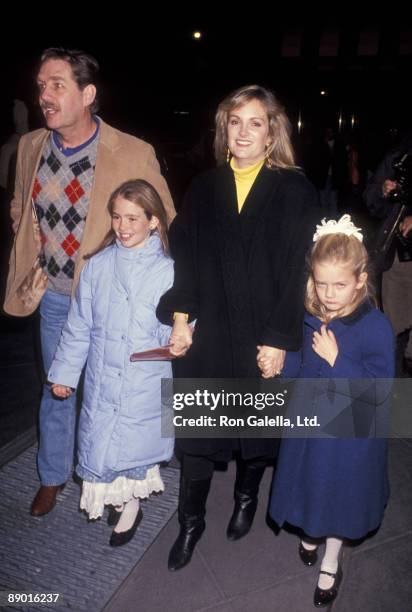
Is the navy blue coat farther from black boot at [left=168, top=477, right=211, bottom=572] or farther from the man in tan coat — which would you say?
the man in tan coat

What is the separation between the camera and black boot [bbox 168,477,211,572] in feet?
8.34

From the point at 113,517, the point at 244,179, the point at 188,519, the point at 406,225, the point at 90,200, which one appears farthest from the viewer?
the point at 406,225

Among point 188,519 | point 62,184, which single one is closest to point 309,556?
point 188,519

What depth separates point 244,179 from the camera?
225cm

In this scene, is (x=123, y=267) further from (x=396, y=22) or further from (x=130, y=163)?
(x=396, y=22)

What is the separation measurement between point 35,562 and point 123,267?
1.44 metres


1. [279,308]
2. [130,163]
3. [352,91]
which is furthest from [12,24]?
[352,91]

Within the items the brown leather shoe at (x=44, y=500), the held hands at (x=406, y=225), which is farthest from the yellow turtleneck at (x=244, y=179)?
the brown leather shoe at (x=44, y=500)

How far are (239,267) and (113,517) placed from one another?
1.53 meters

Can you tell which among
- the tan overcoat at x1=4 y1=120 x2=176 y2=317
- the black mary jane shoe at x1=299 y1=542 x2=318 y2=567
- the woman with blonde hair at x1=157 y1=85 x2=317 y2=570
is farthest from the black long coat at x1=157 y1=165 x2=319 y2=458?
the black mary jane shoe at x1=299 y1=542 x2=318 y2=567

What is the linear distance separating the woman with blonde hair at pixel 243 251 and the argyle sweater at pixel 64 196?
0.48 m

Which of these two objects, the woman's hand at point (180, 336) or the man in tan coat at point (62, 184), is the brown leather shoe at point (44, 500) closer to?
the man in tan coat at point (62, 184)

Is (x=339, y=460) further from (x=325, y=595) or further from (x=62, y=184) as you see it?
(x=62, y=184)

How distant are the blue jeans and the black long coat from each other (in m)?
0.67
